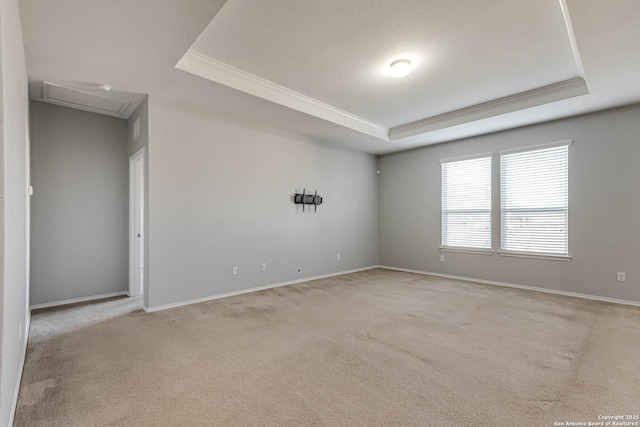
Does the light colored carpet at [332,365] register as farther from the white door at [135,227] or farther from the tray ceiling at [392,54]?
the tray ceiling at [392,54]

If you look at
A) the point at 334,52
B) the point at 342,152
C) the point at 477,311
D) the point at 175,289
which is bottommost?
the point at 477,311

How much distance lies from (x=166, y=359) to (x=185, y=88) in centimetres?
290

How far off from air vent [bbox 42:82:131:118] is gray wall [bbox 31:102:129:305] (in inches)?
7.4

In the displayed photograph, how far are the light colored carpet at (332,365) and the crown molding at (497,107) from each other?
2.75 meters

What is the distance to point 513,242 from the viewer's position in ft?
17.0

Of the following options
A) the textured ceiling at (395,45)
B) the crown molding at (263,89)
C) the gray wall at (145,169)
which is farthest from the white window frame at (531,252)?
the gray wall at (145,169)

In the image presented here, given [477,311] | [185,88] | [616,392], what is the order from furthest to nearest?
[477,311] → [185,88] → [616,392]

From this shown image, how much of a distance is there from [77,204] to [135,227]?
0.78 metres

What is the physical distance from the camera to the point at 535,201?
4941 mm

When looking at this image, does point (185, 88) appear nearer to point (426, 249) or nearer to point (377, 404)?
point (377, 404)

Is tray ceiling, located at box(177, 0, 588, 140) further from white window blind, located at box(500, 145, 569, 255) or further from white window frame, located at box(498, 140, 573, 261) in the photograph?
white window blind, located at box(500, 145, 569, 255)

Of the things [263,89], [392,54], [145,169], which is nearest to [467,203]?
[392,54]

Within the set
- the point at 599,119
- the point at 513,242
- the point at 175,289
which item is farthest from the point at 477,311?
the point at 175,289

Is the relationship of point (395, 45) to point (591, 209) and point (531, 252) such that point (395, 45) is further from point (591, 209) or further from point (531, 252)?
point (531, 252)
